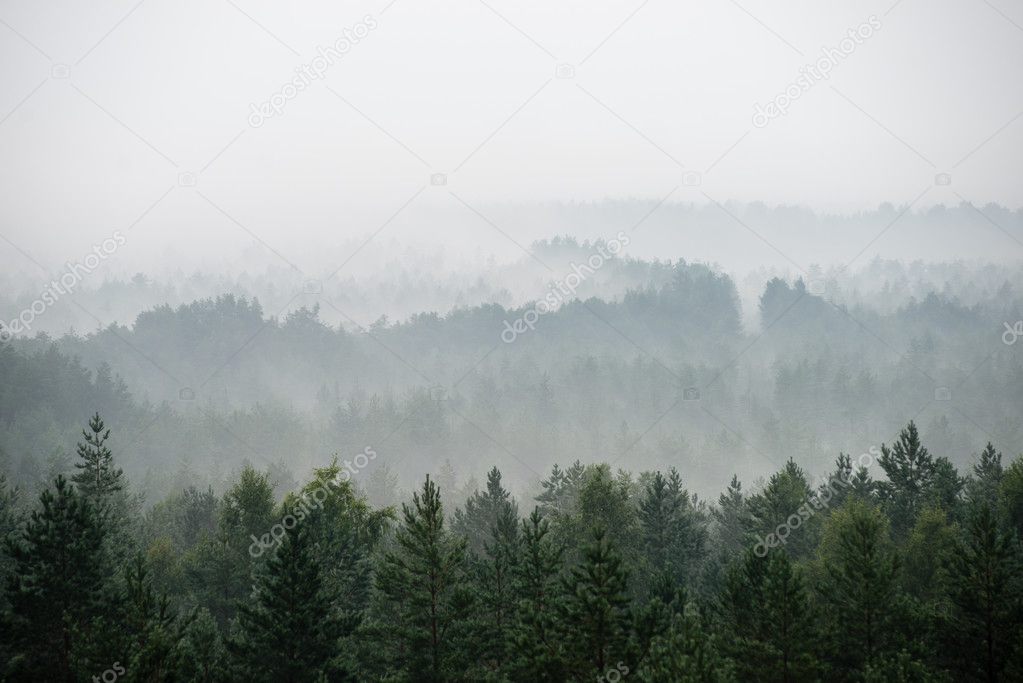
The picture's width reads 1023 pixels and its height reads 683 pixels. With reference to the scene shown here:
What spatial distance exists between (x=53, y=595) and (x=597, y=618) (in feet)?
82.0

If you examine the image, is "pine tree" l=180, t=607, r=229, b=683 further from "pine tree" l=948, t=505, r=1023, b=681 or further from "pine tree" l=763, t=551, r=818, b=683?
"pine tree" l=948, t=505, r=1023, b=681

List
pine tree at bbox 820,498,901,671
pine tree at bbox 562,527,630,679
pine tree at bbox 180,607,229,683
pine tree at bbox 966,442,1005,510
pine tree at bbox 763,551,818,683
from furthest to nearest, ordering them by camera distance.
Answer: pine tree at bbox 966,442,1005,510 → pine tree at bbox 820,498,901,671 → pine tree at bbox 763,551,818,683 → pine tree at bbox 180,607,229,683 → pine tree at bbox 562,527,630,679

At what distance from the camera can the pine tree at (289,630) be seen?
3052 centimetres

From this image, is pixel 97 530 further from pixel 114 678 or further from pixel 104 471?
pixel 104 471

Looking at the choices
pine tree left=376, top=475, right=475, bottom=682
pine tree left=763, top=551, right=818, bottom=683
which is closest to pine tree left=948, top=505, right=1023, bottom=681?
pine tree left=763, top=551, right=818, bottom=683

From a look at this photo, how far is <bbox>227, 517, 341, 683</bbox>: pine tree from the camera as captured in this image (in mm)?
30516

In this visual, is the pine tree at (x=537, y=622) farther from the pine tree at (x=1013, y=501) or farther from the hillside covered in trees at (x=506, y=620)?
the pine tree at (x=1013, y=501)

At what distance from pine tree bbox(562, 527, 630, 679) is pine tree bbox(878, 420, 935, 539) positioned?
38570 mm

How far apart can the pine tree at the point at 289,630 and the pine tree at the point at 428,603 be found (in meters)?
2.81

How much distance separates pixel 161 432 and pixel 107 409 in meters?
16.3

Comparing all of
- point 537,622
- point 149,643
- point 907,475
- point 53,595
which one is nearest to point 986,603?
point 537,622

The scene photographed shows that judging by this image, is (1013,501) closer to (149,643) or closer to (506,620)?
(506,620)

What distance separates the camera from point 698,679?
23969 mm

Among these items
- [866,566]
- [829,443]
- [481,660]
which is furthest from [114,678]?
[829,443]
